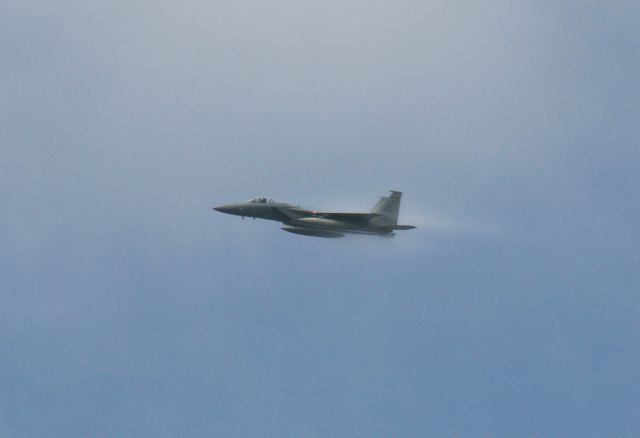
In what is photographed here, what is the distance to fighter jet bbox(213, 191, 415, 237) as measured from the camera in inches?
3455

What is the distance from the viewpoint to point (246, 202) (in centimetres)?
9244

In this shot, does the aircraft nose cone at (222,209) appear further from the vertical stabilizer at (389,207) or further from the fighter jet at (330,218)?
the vertical stabilizer at (389,207)

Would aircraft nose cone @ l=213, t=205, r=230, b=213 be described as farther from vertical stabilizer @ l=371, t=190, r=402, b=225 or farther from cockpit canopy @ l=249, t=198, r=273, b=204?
vertical stabilizer @ l=371, t=190, r=402, b=225

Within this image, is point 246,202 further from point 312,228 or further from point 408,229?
point 408,229

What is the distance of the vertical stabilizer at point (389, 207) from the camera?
292 ft

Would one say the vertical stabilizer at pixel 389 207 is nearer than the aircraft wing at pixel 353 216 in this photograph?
No

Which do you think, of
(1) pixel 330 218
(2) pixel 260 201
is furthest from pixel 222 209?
(1) pixel 330 218

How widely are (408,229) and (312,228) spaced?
417 inches

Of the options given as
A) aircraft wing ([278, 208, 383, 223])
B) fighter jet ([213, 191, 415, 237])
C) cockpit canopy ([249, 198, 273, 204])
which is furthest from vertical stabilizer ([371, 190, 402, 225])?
cockpit canopy ([249, 198, 273, 204])

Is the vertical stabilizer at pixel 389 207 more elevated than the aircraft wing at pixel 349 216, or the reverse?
the vertical stabilizer at pixel 389 207

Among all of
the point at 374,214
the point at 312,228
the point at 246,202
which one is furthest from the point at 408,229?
the point at 246,202

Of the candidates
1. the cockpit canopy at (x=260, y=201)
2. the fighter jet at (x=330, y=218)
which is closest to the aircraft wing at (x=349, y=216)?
the fighter jet at (x=330, y=218)

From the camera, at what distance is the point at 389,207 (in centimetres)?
8962

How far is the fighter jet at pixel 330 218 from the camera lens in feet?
288
